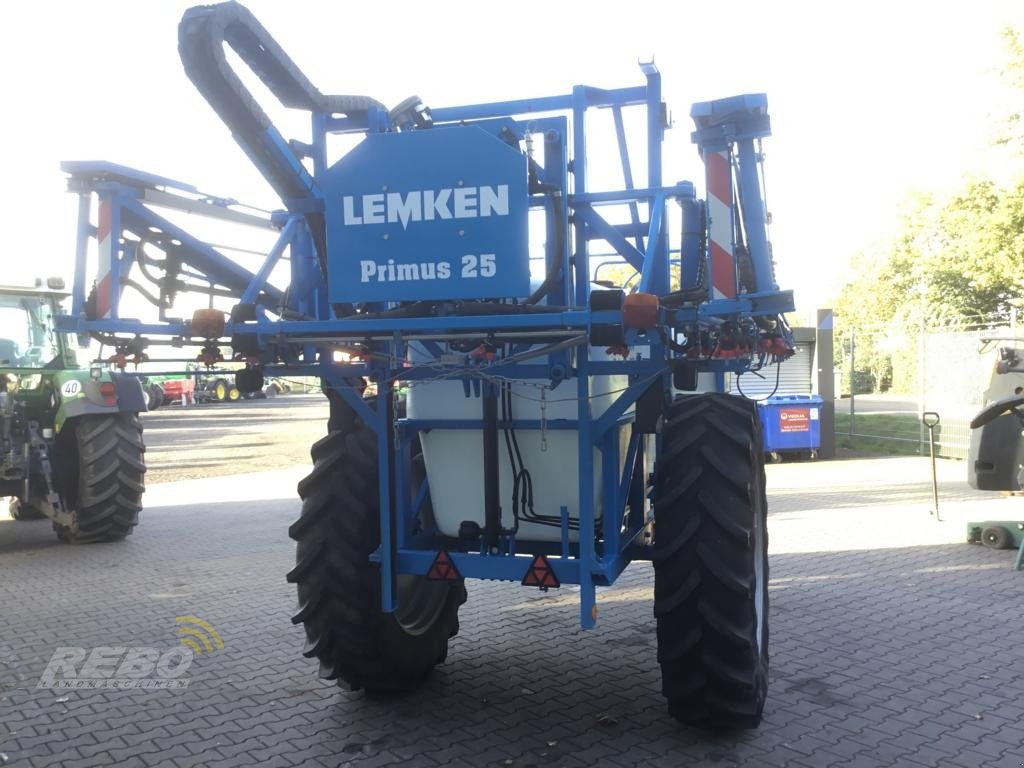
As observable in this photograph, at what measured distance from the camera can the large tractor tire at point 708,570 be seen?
372 centimetres

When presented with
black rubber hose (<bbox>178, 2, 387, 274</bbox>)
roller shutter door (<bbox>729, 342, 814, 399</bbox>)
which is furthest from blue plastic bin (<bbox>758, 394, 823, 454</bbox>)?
black rubber hose (<bbox>178, 2, 387, 274</bbox>)

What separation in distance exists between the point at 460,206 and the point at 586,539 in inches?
60.3

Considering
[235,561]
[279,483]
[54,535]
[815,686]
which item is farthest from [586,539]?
[279,483]

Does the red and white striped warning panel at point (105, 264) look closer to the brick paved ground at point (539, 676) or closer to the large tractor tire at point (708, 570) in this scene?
the brick paved ground at point (539, 676)

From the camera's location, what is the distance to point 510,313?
3.50 m

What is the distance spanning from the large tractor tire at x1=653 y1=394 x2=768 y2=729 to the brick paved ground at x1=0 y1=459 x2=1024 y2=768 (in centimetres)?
32

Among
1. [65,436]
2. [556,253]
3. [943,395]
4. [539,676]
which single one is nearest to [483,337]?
[556,253]

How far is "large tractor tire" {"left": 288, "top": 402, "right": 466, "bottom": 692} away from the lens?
4.27 m

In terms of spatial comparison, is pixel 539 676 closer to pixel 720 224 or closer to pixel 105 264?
pixel 720 224

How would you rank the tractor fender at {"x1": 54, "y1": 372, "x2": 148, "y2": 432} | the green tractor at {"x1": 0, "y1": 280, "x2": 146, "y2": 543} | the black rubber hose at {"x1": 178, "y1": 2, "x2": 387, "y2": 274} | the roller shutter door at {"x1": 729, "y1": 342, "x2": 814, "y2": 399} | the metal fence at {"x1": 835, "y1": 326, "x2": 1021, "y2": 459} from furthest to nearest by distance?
1. the roller shutter door at {"x1": 729, "y1": 342, "x2": 814, "y2": 399}
2. the metal fence at {"x1": 835, "y1": 326, "x2": 1021, "y2": 459}
3. the tractor fender at {"x1": 54, "y1": 372, "x2": 148, "y2": 432}
4. the green tractor at {"x1": 0, "y1": 280, "x2": 146, "y2": 543}
5. the black rubber hose at {"x1": 178, "y1": 2, "x2": 387, "y2": 274}

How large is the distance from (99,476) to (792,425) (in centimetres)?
1086

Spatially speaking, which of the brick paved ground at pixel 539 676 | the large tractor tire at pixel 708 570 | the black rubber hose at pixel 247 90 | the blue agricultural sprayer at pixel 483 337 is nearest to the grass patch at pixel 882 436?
the brick paved ground at pixel 539 676

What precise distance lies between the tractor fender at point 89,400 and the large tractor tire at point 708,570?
6833 millimetres

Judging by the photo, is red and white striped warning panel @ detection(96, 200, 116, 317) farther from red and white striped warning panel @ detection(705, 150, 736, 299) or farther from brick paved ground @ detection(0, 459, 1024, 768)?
red and white striped warning panel @ detection(705, 150, 736, 299)
